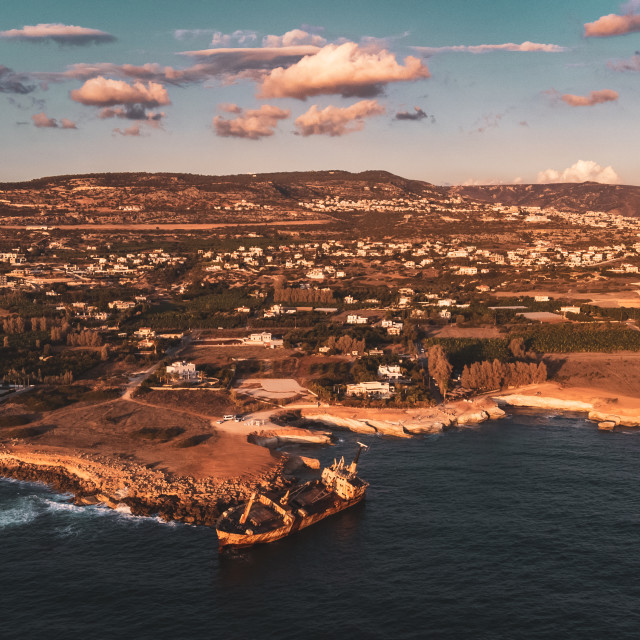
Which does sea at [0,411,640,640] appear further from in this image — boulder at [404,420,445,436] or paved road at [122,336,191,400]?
paved road at [122,336,191,400]

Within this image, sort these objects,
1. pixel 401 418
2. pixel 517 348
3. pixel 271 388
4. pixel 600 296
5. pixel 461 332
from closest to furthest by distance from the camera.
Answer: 1. pixel 401 418
2. pixel 271 388
3. pixel 517 348
4. pixel 461 332
5. pixel 600 296

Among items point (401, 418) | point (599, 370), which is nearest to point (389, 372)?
point (401, 418)

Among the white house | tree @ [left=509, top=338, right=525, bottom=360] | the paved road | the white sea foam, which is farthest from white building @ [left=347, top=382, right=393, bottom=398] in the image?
the white sea foam

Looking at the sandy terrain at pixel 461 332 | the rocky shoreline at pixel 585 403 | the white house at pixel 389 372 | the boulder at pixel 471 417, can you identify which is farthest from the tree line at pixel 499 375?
the sandy terrain at pixel 461 332

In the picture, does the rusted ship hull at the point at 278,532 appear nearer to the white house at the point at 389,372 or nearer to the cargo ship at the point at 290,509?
the cargo ship at the point at 290,509

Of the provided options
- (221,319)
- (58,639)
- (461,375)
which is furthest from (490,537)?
(221,319)

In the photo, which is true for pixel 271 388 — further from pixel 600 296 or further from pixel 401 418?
pixel 600 296
